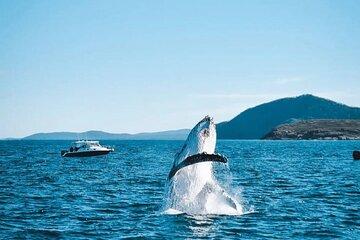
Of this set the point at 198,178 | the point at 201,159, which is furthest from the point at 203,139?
the point at 198,178

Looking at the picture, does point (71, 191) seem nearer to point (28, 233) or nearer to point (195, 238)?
point (28, 233)

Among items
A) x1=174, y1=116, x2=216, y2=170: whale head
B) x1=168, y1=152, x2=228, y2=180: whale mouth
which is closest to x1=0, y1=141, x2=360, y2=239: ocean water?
x1=168, y1=152, x2=228, y2=180: whale mouth

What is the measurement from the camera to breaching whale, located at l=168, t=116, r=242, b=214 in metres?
19.4

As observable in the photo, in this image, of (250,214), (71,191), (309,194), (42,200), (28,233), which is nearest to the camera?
(28,233)

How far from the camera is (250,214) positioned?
25.1m

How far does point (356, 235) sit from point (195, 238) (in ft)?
23.6

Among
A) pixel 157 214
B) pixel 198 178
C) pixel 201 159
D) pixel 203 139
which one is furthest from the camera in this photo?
pixel 157 214

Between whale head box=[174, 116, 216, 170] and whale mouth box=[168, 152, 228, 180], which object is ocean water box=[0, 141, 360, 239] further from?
whale head box=[174, 116, 216, 170]

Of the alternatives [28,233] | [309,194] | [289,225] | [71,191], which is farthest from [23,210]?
[309,194]

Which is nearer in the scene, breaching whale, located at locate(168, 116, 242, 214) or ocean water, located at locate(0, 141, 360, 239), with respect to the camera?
breaching whale, located at locate(168, 116, 242, 214)

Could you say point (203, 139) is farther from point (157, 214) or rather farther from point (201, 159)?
point (157, 214)

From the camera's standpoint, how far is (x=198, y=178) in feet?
69.4

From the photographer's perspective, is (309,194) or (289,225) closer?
(289,225)

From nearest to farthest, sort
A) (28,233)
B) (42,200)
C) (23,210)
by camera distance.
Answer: (28,233) < (23,210) < (42,200)
